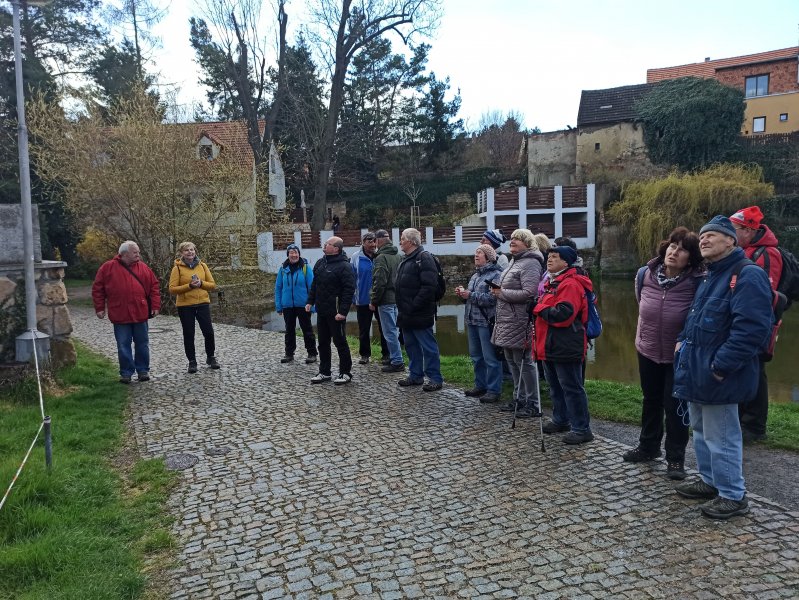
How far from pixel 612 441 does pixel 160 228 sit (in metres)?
14.6

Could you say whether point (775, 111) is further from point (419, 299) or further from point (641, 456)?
point (641, 456)

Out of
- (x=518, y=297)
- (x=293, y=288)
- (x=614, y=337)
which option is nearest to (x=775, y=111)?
(x=614, y=337)

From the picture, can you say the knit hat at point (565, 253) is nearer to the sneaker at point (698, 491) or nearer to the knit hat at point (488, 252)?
the knit hat at point (488, 252)

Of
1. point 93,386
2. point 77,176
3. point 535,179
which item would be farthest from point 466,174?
point 93,386

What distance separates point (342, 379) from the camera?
24.7ft

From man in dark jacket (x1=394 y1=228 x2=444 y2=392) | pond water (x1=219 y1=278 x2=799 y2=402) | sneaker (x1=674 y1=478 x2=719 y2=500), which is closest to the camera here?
sneaker (x1=674 y1=478 x2=719 y2=500)

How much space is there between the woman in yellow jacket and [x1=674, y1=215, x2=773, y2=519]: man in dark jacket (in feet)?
20.8

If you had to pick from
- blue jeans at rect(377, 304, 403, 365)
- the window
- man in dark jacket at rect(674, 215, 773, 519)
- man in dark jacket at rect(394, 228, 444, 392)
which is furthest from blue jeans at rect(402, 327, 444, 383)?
the window

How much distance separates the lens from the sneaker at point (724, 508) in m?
3.66

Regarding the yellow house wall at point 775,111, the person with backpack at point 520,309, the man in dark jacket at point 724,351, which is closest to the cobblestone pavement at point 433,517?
the man in dark jacket at point 724,351

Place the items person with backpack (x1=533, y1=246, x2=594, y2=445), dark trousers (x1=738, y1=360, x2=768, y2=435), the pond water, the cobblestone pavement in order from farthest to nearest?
1. the pond water
2. dark trousers (x1=738, y1=360, x2=768, y2=435)
3. person with backpack (x1=533, y1=246, x2=594, y2=445)
4. the cobblestone pavement

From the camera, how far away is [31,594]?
9.89 ft

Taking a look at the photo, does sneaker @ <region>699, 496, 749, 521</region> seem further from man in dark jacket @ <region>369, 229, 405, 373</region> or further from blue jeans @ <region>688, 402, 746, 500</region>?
man in dark jacket @ <region>369, 229, 405, 373</region>

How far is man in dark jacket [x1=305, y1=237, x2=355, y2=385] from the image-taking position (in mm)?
7395
